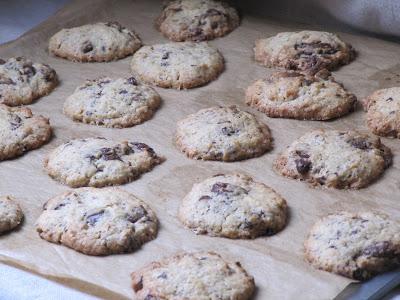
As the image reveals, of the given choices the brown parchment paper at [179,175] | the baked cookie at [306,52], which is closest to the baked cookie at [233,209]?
the brown parchment paper at [179,175]

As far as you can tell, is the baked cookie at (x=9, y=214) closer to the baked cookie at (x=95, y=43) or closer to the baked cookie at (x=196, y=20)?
the baked cookie at (x=95, y=43)

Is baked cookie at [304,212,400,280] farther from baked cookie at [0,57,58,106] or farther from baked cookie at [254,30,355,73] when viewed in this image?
baked cookie at [0,57,58,106]

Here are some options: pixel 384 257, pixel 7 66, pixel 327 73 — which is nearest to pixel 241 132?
pixel 327 73

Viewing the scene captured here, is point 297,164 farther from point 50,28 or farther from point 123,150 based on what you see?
point 50,28

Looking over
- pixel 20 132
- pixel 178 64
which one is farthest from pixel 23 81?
pixel 178 64

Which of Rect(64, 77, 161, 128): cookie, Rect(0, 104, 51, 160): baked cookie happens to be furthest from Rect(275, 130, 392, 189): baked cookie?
Rect(0, 104, 51, 160): baked cookie

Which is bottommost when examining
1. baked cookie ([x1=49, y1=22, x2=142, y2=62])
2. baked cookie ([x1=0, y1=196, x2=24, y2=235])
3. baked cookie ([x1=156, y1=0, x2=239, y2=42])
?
baked cookie ([x1=0, y1=196, x2=24, y2=235])
